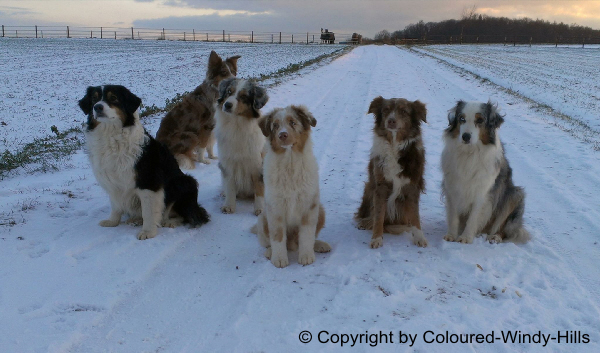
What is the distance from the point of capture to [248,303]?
3850mm

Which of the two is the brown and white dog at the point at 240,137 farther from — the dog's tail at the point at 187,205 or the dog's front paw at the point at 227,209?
the dog's tail at the point at 187,205


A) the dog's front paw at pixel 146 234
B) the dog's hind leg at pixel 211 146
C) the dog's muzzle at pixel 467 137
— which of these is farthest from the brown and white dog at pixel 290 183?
the dog's hind leg at pixel 211 146

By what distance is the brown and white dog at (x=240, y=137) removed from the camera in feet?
20.7

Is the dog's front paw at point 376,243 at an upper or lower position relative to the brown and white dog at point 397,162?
lower

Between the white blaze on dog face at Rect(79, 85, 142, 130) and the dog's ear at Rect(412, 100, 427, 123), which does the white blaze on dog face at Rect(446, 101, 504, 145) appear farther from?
the white blaze on dog face at Rect(79, 85, 142, 130)

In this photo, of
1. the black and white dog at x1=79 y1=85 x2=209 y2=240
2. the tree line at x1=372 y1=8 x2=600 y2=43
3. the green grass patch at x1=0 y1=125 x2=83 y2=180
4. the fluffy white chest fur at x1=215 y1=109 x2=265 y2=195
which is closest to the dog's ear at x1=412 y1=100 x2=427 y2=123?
the fluffy white chest fur at x1=215 y1=109 x2=265 y2=195

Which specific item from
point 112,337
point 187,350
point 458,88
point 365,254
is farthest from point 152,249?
point 458,88

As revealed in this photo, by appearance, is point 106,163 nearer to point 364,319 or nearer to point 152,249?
point 152,249

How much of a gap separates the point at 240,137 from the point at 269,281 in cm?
278

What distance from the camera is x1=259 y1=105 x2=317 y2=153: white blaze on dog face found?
443 centimetres

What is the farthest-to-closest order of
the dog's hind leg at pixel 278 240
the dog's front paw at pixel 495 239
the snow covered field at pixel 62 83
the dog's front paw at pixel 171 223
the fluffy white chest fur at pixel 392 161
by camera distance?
Result: the snow covered field at pixel 62 83 → the dog's front paw at pixel 171 223 → the dog's front paw at pixel 495 239 → the fluffy white chest fur at pixel 392 161 → the dog's hind leg at pixel 278 240

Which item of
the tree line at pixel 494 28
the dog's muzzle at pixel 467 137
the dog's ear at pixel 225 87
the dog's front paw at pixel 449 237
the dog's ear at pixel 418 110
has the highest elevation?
the tree line at pixel 494 28

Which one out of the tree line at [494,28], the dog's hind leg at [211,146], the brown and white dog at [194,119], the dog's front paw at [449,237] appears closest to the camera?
the dog's front paw at [449,237]

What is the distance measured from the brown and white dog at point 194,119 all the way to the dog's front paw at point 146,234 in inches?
118
